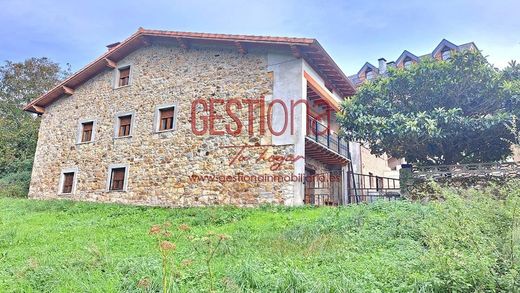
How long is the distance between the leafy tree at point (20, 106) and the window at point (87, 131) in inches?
245

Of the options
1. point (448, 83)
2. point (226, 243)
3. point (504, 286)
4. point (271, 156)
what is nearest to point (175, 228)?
point (226, 243)

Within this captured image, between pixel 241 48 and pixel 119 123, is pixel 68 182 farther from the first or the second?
pixel 241 48

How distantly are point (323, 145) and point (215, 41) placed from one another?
18.5 feet

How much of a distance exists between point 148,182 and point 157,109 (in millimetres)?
2977

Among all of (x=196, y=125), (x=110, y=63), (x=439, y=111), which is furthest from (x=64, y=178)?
(x=439, y=111)

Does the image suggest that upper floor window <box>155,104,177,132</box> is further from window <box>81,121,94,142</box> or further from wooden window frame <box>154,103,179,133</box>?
window <box>81,121,94,142</box>

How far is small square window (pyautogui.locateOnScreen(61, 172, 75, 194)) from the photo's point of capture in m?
15.4

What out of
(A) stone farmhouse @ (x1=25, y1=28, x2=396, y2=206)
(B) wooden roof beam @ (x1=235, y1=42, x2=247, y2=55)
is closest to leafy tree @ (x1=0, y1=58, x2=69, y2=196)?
(A) stone farmhouse @ (x1=25, y1=28, x2=396, y2=206)

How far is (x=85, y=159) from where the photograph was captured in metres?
15.3

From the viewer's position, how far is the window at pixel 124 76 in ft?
51.3

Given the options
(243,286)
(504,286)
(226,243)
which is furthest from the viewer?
(226,243)

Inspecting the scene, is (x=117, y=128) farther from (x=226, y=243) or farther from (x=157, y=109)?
(x=226, y=243)

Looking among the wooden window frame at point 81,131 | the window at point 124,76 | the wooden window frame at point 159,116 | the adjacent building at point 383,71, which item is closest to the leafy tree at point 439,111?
the adjacent building at point 383,71

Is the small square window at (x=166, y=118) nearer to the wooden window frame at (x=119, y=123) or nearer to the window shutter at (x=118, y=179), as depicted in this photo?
the wooden window frame at (x=119, y=123)
